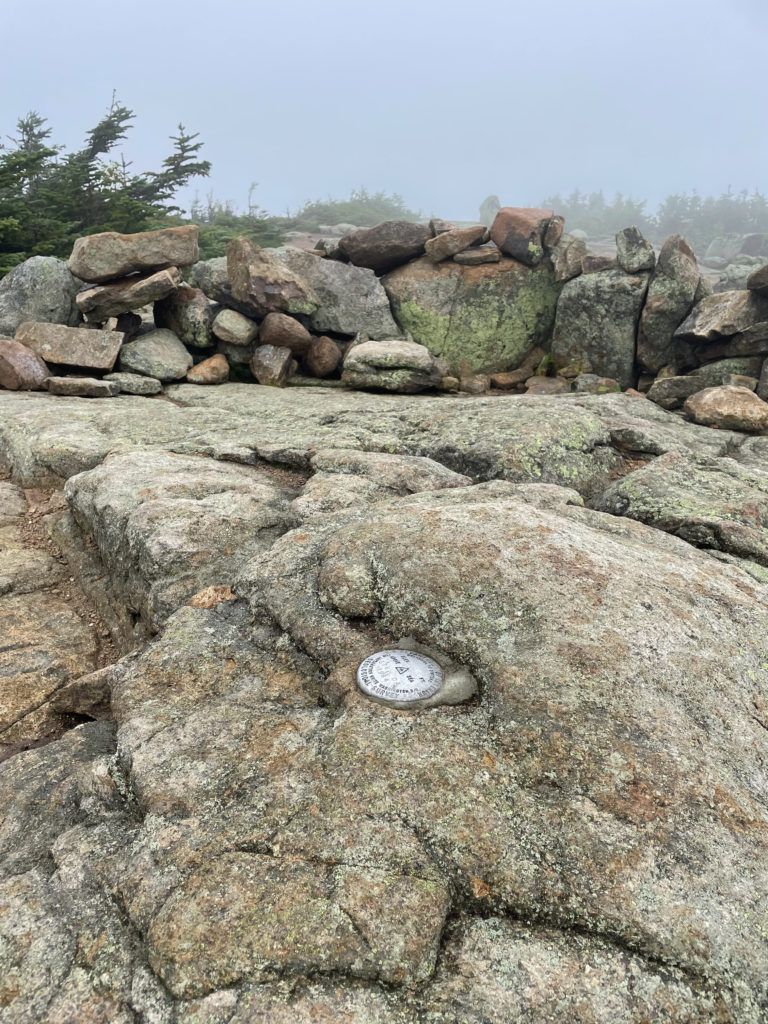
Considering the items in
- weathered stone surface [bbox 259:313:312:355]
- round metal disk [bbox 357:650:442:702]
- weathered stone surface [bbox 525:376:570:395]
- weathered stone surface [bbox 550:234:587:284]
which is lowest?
weathered stone surface [bbox 525:376:570:395]

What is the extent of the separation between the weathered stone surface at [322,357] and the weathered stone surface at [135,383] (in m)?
3.67

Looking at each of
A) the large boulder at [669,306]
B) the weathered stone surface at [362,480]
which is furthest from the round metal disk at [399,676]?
the large boulder at [669,306]

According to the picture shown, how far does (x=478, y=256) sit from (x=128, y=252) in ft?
28.6

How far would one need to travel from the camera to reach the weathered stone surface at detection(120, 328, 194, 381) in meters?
13.3

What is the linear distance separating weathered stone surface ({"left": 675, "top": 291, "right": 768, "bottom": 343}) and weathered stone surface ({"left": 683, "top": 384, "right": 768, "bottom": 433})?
2672 millimetres

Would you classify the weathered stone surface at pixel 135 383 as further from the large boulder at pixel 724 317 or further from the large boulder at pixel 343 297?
the large boulder at pixel 724 317

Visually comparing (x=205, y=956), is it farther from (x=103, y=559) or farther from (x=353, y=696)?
(x=103, y=559)

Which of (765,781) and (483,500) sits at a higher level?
(483,500)

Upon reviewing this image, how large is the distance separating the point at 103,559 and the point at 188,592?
6.91 ft

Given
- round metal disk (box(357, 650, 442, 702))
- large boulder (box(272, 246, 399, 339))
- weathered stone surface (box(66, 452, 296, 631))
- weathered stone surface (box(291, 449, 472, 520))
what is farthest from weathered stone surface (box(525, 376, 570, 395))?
round metal disk (box(357, 650, 442, 702))

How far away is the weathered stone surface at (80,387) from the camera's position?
11867 mm

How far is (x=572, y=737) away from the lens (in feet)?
10.3

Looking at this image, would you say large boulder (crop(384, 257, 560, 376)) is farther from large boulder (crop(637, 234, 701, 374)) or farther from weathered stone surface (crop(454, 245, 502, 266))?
large boulder (crop(637, 234, 701, 374))

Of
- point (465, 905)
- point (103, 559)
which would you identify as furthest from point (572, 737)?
Answer: point (103, 559)
